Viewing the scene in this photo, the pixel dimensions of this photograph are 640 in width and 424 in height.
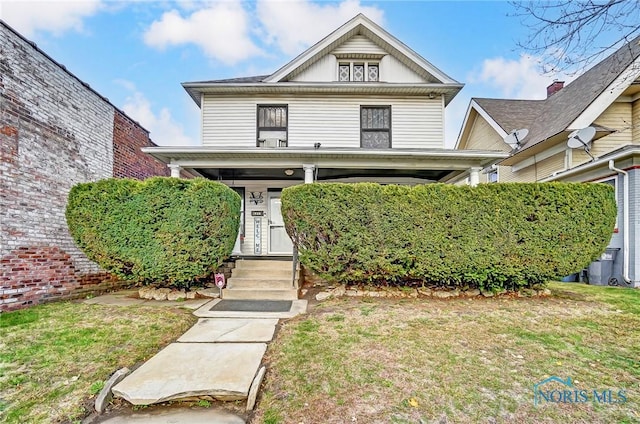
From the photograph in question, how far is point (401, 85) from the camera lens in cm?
828

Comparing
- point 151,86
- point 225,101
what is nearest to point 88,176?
point 225,101

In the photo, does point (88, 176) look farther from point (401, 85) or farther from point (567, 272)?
point (567, 272)

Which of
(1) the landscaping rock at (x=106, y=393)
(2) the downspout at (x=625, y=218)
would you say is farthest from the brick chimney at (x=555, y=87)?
(1) the landscaping rock at (x=106, y=393)

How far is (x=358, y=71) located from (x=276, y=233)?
5.37 meters

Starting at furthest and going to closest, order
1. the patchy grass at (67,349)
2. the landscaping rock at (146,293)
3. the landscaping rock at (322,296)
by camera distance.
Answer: the landscaping rock at (146,293)
the landscaping rock at (322,296)
the patchy grass at (67,349)

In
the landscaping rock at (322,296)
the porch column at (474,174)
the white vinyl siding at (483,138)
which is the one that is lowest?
the landscaping rock at (322,296)

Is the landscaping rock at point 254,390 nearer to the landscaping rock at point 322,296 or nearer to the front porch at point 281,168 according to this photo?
the landscaping rock at point 322,296

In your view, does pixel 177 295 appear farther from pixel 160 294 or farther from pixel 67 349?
pixel 67 349

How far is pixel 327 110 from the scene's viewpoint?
8.66 meters

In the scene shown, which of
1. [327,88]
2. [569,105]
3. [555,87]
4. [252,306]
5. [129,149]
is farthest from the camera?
→ [555,87]

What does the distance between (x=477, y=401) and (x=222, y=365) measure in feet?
7.03

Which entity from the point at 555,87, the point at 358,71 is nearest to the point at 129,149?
the point at 358,71

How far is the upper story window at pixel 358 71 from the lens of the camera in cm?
889

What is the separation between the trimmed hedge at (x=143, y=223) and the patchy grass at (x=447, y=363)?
2.53 metres
